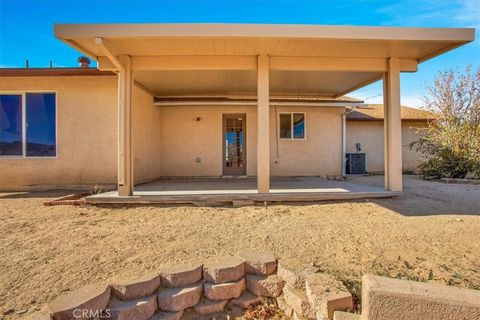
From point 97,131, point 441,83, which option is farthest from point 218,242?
point 441,83

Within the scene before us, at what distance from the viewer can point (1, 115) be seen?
737 centimetres

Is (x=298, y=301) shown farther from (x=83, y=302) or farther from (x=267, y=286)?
(x=83, y=302)

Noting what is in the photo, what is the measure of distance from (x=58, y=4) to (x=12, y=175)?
4930 millimetres

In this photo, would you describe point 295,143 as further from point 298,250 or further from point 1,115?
point 1,115

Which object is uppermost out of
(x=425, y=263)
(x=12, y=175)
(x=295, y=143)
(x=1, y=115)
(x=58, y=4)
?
(x=58, y=4)

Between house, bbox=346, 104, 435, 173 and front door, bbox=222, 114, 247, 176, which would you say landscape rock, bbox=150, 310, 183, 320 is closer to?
front door, bbox=222, 114, 247, 176

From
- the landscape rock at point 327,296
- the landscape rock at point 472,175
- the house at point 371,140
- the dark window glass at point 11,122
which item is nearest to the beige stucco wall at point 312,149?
the house at point 371,140

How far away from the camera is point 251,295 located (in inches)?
103

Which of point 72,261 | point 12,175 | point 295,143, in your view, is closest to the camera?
point 72,261

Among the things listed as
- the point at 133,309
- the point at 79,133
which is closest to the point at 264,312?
the point at 133,309

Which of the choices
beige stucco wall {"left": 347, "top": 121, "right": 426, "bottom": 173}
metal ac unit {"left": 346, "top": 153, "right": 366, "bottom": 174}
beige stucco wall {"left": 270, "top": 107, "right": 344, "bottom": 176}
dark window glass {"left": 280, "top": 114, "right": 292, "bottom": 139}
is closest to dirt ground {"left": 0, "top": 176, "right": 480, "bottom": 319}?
beige stucco wall {"left": 270, "top": 107, "right": 344, "bottom": 176}

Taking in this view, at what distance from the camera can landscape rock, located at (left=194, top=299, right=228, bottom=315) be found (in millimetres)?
2443

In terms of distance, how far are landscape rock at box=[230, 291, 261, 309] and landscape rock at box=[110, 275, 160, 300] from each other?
0.72 metres

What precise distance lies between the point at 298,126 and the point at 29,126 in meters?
7.92
